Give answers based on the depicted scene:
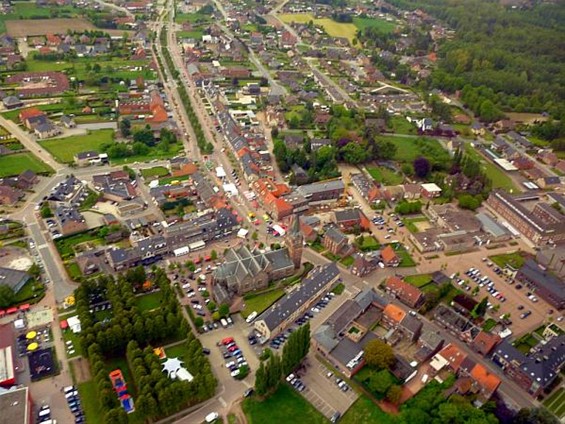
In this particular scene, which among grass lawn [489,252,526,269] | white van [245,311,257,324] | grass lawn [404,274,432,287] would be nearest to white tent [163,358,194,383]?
white van [245,311,257,324]

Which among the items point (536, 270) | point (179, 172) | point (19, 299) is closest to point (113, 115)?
point (179, 172)

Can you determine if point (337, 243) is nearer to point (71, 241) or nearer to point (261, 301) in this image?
point (261, 301)

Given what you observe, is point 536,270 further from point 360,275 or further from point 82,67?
point 82,67

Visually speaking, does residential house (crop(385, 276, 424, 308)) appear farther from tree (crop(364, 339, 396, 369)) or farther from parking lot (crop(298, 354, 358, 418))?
parking lot (crop(298, 354, 358, 418))

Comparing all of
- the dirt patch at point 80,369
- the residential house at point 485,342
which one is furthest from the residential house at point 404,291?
the dirt patch at point 80,369

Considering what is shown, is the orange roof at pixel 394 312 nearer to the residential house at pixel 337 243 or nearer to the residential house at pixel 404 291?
the residential house at pixel 404 291
